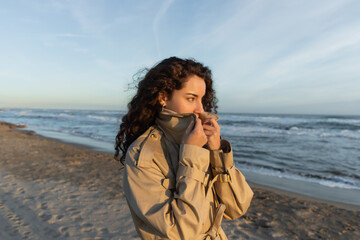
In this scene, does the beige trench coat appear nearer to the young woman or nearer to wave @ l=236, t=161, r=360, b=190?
the young woman

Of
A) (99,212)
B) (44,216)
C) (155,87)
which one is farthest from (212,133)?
(44,216)

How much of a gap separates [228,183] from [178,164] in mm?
325

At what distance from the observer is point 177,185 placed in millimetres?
1229

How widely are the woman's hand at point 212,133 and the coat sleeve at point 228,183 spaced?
41mm

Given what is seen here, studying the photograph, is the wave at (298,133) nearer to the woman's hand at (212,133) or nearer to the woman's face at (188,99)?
the woman's face at (188,99)

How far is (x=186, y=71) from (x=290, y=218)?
13.4 ft

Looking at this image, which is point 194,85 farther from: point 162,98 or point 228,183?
point 228,183

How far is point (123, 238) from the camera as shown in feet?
11.1

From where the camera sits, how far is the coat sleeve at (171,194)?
45.1 inches

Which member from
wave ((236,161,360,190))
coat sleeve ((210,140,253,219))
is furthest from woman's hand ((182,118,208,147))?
wave ((236,161,360,190))

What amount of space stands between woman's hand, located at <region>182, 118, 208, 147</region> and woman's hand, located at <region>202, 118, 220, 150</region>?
73mm

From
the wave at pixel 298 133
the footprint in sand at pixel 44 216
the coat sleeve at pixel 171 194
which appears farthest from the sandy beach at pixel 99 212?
the wave at pixel 298 133

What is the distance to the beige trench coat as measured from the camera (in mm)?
1156

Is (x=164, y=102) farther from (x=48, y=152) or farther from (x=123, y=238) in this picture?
(x=48, y=152)
